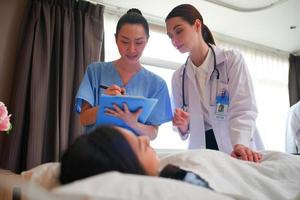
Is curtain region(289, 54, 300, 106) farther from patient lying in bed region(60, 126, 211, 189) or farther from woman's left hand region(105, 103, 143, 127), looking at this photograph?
patient lying in bed region(60, 126, 211, 189)

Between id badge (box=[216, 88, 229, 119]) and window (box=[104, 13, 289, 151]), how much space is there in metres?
1.62

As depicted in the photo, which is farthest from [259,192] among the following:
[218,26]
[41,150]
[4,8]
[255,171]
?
[218,26]

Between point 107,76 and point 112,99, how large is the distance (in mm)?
307

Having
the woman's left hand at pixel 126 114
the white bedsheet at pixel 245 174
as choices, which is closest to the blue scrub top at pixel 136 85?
the woman's left hand at pixel 126 114

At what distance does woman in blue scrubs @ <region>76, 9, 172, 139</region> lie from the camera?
1.30 metres

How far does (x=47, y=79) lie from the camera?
2.25 metres

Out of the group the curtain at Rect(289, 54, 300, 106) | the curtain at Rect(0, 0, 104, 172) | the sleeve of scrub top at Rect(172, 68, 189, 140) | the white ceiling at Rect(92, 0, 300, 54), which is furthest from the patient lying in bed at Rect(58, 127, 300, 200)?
the curtain at Rect(289, 54, 300, 106)

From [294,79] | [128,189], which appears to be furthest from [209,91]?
[294,79]

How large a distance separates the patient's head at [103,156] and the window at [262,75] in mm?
2443

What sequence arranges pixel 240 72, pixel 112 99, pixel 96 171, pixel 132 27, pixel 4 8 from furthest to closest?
1. pixel 4 8
2. pixel 240 72
3. pixel 132 27
4. pixel 112 99
5. pixel 96 171

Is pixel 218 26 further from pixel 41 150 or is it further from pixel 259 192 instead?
pixel 259 192

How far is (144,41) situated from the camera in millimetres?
1369

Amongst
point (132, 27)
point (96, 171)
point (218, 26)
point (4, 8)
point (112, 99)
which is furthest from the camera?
point (218, 26)

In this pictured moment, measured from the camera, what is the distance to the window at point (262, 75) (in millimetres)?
3131
